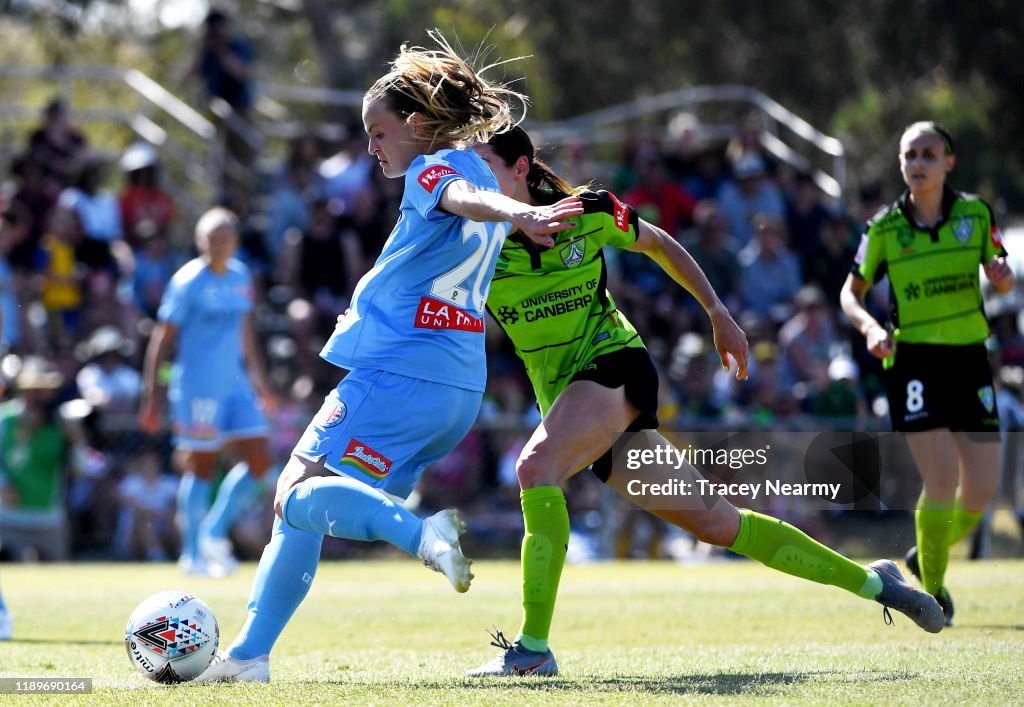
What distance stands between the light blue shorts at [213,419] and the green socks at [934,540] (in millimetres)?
6391

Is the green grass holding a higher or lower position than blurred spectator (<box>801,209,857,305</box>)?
lower

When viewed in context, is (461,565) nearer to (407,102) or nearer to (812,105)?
(407,102)

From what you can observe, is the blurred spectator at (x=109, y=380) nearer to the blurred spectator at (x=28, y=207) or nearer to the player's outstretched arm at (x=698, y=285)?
the blurred spectator at (x=28, y=207)

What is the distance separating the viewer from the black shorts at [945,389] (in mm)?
7824

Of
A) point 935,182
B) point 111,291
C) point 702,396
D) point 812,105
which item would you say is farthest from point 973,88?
point 935,182

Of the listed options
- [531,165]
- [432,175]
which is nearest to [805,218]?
[531,165]

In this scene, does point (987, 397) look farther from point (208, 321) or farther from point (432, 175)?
point (208, 321)

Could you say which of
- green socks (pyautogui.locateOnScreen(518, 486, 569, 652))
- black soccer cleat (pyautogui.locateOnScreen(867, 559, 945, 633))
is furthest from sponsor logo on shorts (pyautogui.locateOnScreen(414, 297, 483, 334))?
black soccer cleat (pyautogui.locateOnScreen(867, 559, 945, 633))

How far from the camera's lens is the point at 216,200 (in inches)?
716

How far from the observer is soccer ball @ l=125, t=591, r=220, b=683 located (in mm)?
5629

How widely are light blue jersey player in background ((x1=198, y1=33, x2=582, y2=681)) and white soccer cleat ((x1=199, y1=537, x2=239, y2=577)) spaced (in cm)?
678

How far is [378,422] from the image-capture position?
17.6 feet

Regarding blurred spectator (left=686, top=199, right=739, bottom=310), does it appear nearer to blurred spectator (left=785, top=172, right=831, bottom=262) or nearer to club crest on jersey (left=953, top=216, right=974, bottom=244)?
blurred spectator (left=785, top=172, right=831, bottom=262)

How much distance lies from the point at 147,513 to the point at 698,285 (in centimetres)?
1026
